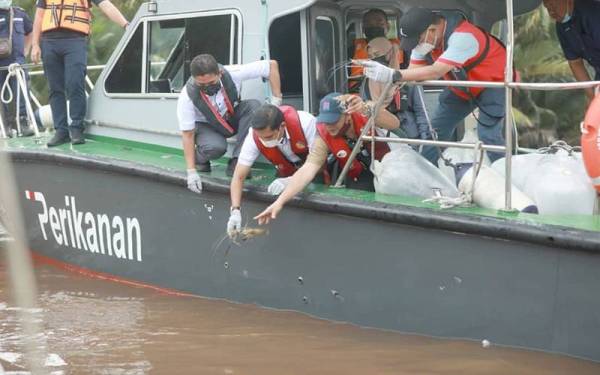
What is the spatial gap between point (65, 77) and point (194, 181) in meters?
1.74

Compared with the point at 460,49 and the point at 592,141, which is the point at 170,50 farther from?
the point at 592,141

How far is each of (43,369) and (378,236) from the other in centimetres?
190

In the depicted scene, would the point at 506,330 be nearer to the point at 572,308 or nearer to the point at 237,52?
the point at 572,308

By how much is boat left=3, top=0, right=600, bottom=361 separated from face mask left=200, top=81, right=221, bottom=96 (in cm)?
40

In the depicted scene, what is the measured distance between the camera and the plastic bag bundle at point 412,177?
6207 millimetres

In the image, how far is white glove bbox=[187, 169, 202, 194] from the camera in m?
6.78

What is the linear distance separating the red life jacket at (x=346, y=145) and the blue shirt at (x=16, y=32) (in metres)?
3.71

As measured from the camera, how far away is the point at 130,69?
7797 mm

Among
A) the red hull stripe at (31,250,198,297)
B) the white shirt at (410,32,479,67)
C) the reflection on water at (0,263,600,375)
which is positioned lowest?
the red hull stripe at (31,250,198,297)

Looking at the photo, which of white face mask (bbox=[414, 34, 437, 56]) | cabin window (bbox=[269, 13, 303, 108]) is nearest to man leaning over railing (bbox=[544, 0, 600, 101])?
white face mask (bbox=[414, 34, 437, 56])

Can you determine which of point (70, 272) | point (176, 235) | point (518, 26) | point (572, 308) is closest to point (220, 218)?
point (176, 235)

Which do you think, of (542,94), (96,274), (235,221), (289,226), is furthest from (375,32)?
(542,94)

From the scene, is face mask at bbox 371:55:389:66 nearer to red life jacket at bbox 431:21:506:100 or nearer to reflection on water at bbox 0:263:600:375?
red life jacket at bbox 431:21:506:100

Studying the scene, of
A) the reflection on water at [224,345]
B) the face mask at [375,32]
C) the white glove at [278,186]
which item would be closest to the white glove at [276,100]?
the white glove at [278,186]
